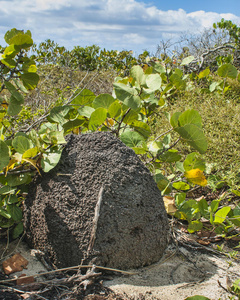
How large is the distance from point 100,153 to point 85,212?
33 cm

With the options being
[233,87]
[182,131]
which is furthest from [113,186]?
[233,87]

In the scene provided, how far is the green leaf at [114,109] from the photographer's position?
6.63ft

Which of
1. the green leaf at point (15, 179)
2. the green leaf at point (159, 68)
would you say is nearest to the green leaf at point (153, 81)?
the green leaf at point (15, 179)

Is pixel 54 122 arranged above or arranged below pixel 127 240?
above

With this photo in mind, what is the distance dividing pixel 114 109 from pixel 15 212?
2.86ft

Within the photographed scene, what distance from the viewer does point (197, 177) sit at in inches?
81.9

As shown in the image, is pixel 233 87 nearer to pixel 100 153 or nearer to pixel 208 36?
pixel 208 36

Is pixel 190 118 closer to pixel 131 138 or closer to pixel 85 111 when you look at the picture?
pixel 131 138

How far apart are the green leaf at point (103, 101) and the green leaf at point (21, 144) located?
0.53 metres

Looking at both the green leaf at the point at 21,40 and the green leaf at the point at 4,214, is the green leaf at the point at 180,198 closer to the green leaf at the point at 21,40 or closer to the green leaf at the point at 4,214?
the green leaf at the point at 4,214

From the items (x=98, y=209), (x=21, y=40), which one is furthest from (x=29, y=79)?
(x=98, y=209)

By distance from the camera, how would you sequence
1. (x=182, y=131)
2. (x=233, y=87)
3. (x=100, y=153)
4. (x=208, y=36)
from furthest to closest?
(x=208, y=36), (x=233, y=87), (x=182, y=131), (x=100, y=153)

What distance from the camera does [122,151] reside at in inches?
70.4

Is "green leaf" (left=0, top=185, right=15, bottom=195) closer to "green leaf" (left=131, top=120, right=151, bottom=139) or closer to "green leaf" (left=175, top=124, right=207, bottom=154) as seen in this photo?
"green leaf" (left=131, top=120, right=151, bottom=139)
